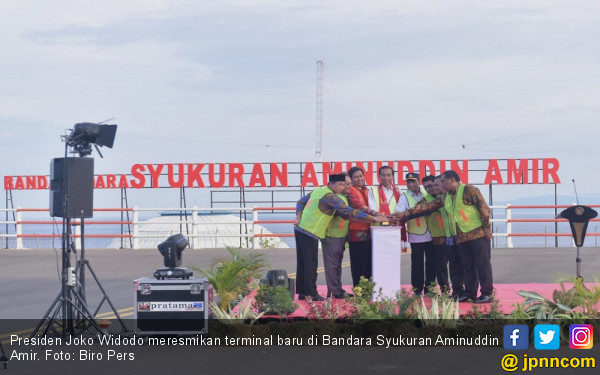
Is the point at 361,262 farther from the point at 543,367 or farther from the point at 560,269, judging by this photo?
the point at 560,269

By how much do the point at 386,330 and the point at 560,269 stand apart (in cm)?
1086

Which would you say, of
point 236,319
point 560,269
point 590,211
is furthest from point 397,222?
point 560,269

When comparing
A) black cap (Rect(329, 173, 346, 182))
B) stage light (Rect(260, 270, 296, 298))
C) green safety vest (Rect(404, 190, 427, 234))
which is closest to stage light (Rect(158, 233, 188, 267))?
stage light (Rect(260, 270, 296, 298))

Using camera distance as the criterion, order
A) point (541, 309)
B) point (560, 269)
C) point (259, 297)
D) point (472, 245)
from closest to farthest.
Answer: point (541, 309), point (259, 297), point (472, 245), point (560, 269)

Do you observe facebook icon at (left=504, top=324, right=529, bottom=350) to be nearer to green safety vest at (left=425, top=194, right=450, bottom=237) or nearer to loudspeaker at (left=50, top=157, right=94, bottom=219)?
green safety vest at (left=425, top=194, right=450, bottom=237)

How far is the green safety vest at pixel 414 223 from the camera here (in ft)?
44.6

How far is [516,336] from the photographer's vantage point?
1020 cm

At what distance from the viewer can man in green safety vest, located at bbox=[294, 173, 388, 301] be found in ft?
43.1

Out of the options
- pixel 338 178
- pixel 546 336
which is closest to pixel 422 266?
pixel 338 178

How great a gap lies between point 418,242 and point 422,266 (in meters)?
0.39

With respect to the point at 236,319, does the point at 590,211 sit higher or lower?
higher

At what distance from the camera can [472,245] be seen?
12883 millimetres

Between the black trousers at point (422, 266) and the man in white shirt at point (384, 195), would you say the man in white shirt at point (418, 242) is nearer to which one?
the black trousers at point (422, 266)

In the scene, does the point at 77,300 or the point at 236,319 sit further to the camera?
the point at 77,300
